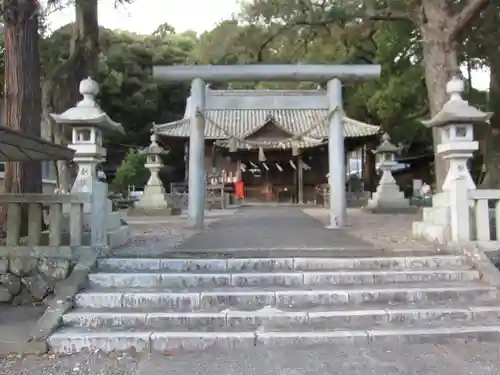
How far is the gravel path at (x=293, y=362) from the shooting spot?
421cm

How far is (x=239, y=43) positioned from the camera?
1664cm

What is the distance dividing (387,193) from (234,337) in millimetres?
13491

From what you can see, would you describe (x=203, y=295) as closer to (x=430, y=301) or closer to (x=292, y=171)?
(x=430, y=301)

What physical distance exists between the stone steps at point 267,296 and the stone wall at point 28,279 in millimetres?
733

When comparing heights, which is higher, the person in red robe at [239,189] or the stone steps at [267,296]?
the person in red robe at [239,189]

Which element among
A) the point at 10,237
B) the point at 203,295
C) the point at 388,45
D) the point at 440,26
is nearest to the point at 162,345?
the point at 203,295

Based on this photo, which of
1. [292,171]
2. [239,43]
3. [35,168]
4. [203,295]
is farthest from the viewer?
[292,171]

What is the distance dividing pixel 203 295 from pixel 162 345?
0.90m

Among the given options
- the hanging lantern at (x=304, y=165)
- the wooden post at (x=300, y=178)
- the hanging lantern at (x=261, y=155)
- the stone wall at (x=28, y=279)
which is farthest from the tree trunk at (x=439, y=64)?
the wooden post at (x=300, y=178)

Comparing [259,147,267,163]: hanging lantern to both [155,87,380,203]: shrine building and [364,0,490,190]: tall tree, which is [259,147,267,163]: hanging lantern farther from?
[364,0,490,190]: tall tree

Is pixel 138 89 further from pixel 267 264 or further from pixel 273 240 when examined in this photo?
pixel 267 264

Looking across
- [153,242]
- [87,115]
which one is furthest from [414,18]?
[87,115]

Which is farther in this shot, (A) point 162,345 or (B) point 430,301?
(B) point 430,301

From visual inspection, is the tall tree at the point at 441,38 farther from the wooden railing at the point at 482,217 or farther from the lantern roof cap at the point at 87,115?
the lantern roof cap at the point at 87,115
